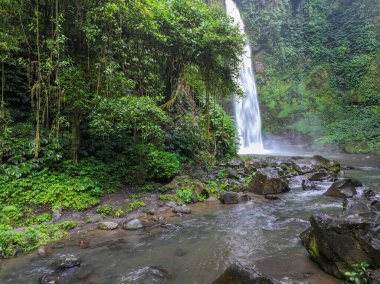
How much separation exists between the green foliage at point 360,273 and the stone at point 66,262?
13.3 ft

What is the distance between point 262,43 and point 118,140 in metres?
27.9

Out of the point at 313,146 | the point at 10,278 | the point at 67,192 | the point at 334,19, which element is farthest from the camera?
the point at 334,19

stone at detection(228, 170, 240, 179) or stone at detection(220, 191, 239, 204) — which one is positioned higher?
stone at detection(228, 170, 240, 179)

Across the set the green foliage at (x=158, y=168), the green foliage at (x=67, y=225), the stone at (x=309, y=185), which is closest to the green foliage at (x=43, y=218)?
the green foliage at (x=67, y=225)

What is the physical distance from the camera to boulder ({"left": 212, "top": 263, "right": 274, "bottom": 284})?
10.4 ft

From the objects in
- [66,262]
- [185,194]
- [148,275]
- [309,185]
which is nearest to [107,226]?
[66,262]

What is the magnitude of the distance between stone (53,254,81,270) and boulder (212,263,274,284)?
2.46m

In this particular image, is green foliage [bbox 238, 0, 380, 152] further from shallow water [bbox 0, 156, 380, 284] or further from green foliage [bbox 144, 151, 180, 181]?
shallow water [bbox 0, 156, 380, 284]

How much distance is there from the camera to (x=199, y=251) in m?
5.03

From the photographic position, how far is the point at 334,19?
31.5 meters

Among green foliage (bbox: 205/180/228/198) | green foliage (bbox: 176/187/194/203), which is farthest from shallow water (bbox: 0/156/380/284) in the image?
green foliage (bbox: 205/180/228/198)

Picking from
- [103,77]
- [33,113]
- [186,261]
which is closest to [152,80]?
[103,77]

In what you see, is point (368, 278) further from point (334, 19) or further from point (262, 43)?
point (334, 19)

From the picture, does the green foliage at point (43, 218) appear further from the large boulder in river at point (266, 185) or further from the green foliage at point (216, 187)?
the large boulder in river at point (266, 185)
